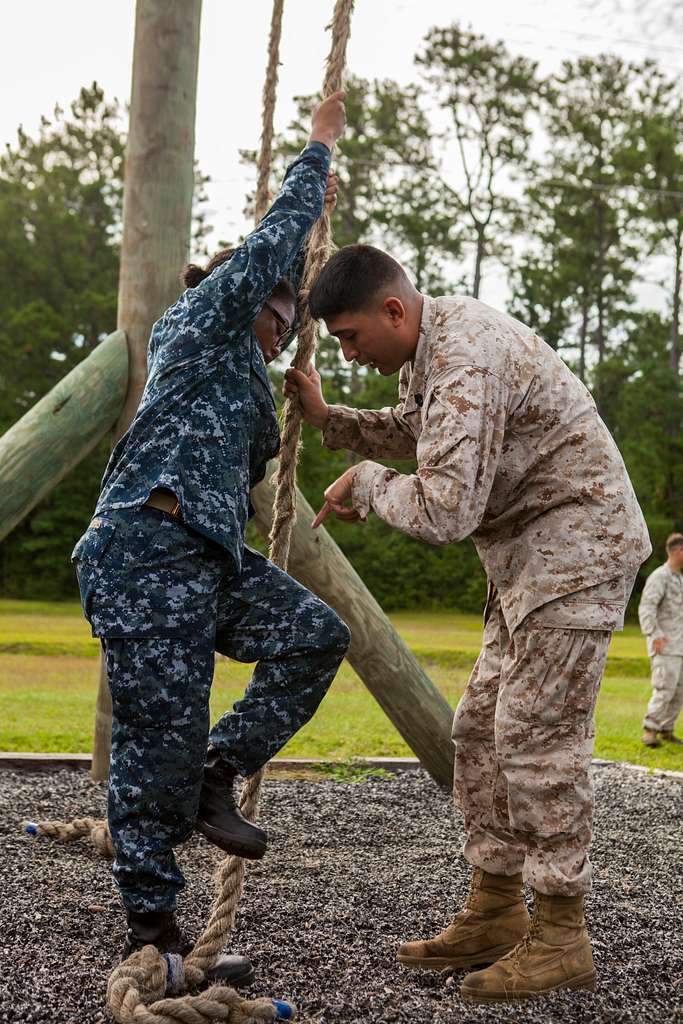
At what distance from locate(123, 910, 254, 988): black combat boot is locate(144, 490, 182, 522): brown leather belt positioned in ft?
3.48

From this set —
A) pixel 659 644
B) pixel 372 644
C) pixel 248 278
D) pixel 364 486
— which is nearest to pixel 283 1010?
pixel 364 486

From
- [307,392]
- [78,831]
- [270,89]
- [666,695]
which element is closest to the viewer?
[307,392]

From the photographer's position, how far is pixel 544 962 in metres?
3.03

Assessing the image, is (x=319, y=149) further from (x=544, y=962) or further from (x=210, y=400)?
(x=544, y=962)

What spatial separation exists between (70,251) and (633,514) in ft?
Result: 107

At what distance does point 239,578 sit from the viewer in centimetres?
307

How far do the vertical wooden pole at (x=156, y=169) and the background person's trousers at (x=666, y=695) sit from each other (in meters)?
6.15

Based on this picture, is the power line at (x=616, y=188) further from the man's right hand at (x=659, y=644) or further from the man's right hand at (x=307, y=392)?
the man's right hand at (x=307, y=392)

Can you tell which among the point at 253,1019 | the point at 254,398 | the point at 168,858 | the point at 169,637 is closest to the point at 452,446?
the point at 254,398

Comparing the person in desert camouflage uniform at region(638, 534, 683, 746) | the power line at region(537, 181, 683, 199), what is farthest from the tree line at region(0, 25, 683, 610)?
the person in desert camouflage uniform at region(638, 534, 683, 746)

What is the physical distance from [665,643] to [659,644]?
0.05 meters

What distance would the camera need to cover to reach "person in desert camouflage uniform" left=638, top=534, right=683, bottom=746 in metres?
9.28

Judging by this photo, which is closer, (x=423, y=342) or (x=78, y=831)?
(x=423, y=342)

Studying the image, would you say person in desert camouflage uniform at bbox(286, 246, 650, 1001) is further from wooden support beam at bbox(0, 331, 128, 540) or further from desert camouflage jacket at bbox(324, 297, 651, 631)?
wooden support beam at bbox(0, 331, 128, 540)
